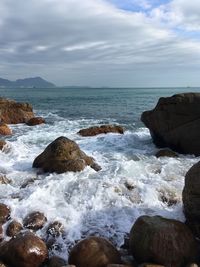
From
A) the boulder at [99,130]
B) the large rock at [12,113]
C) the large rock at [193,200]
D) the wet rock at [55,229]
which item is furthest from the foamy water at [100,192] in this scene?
the large rock at [12,113]

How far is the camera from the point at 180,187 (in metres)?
11.1

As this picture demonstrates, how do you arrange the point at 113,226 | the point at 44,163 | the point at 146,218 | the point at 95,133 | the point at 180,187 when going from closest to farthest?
1. the point at 146,218
2. the point at 113,226
3. the point at 180,187
4. the point at 44,163
5. the point at 95,133

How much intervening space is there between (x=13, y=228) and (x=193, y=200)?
4.28 m

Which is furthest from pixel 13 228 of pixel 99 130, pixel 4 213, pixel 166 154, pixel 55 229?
pixel 99 130

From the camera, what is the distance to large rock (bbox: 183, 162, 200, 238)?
8.58m

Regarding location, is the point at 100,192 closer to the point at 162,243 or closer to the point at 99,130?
the point at 162,243

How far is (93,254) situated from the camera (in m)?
7.46

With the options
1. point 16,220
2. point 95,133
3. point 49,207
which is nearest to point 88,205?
point 49,207

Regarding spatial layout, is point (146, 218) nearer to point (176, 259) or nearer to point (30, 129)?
point (176, 259)

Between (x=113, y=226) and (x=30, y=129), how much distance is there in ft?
47.3

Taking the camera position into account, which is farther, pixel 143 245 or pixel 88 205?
pixel 88 205

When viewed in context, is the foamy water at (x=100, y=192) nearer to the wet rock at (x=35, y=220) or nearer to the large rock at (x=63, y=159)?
the wet rock at (x=35, y=220)

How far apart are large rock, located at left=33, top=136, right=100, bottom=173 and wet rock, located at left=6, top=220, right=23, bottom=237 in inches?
135

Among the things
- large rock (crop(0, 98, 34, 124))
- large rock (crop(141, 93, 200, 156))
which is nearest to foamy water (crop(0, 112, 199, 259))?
large rock (crop(141, 93, 200, 156))
